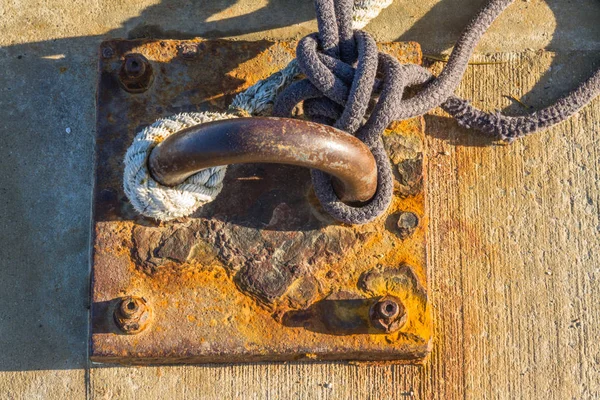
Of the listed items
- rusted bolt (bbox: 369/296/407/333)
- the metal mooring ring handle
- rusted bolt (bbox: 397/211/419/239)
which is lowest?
rusted bolt (bbox: 369/296/407/333)

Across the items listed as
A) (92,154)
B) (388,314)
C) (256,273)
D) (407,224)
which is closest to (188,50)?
(92,154)

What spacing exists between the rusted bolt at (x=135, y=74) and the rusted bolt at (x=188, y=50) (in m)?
0.09

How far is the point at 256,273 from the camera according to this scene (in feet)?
4.60

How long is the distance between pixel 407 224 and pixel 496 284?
17.4 inches

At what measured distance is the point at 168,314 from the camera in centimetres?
139

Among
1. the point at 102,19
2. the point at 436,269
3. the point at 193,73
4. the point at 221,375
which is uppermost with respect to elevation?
the point at 102,19

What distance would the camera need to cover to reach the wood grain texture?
5.43 feet

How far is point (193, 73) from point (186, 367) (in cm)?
86

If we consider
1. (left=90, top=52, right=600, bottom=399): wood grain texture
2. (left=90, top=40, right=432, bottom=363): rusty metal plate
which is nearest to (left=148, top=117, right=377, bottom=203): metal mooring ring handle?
(left=90, top=40, right=432, bottom=363): rusty metal plate

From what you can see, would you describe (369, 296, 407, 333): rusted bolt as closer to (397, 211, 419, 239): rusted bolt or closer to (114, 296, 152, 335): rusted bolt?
(397, 211, 419, 239): rusted bolt

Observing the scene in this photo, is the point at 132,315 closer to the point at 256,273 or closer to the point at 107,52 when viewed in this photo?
the point at 256,273

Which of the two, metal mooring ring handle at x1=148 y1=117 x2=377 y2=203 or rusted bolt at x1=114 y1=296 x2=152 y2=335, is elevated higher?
metal mooring ring handle at x1=148 y1=117 x2=377 y2=203

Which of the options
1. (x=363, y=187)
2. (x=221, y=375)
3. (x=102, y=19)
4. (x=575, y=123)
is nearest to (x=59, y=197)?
(x=102, y=19)

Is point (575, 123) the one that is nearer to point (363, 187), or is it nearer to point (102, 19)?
point (363, 187)
